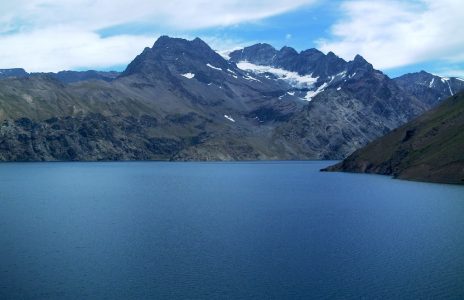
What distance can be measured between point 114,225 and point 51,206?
42350 millimetres

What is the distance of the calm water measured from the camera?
6431cm

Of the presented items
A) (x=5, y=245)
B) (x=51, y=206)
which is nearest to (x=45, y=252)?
(x=5, y=245)

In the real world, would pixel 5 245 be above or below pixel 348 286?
above

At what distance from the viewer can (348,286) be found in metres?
64.8

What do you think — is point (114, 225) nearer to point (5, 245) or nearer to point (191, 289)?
point (5, 245)

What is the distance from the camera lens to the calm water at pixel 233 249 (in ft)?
211

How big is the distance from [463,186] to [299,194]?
54422 mm

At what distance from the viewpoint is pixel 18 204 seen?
148 meters

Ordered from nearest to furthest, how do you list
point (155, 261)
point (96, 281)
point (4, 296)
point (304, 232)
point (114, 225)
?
point (4, 296) → point (96, 281) → point (155, 261) → point (304, 232) → point (114, 225)

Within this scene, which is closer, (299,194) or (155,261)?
(155,261)

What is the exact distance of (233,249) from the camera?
8475cm

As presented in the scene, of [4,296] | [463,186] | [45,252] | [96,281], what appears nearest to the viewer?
[4,296]

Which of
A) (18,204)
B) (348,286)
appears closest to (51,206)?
(18,204)

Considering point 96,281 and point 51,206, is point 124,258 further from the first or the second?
point 51,206
